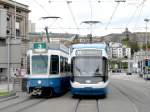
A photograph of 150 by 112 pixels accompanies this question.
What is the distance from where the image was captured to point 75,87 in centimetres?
2364

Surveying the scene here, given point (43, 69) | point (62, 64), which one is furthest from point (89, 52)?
point (43, 69)

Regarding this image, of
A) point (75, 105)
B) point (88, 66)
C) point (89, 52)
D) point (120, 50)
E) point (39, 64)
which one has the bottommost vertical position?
point (75, 105)

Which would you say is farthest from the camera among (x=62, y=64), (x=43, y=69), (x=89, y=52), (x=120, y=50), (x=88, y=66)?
(x=120, y=50)

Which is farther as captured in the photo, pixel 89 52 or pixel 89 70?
pixel 89 52

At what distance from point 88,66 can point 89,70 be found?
277 millimetres

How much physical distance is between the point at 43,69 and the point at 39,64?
0.38 m

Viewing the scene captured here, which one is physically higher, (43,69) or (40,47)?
(40,47)

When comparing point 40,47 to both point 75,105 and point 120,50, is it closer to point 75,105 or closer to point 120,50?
point 75,105

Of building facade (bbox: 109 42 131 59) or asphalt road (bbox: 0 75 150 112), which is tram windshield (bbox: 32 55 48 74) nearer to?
asphalt road (bbox: 0 75 150 112)

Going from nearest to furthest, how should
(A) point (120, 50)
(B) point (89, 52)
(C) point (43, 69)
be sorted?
(C) point (43, 69) < (B) point (89, 52) < (A) point (120, 50)

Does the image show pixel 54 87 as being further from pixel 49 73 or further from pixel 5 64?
pixel 5 64

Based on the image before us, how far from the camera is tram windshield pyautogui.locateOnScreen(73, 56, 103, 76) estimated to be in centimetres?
2384

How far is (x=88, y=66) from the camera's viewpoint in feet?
78.8

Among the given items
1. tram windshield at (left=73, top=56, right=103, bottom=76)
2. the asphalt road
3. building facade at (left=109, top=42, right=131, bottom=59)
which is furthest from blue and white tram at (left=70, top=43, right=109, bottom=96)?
building facade at (left=109, top=42, right=131, bottom=59)
